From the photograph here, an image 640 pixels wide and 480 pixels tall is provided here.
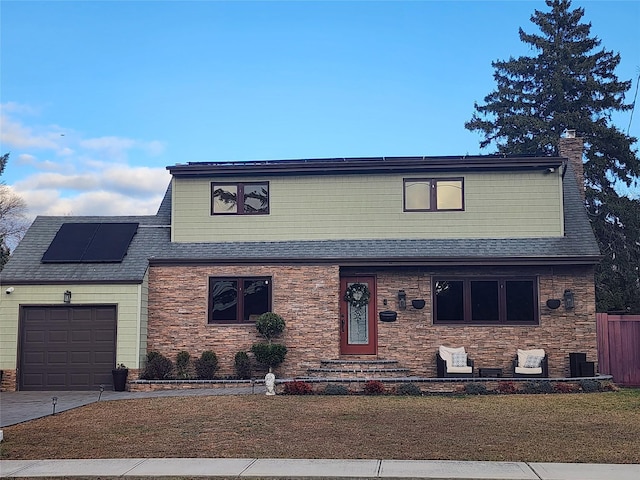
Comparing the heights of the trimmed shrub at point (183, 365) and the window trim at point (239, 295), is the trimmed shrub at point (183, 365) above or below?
below

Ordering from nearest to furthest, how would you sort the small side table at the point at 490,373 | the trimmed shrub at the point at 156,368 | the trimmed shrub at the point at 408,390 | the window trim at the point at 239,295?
1. the trimmed shrub at the point at 408,390
2. the small side table at the point at 490,373
3. the trimmed shrub at the point at 156,368
4. the window trim at the point at 239,295

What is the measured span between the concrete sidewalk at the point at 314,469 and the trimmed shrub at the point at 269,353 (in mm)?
8337

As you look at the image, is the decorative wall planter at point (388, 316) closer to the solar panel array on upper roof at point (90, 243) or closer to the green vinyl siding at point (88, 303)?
the green vinyl siding at point (88, 303)

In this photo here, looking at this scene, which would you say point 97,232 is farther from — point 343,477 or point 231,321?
point 343,477

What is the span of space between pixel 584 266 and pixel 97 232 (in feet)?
43.7

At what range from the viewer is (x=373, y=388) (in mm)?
15820

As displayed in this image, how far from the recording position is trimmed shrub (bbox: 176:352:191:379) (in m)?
18.1

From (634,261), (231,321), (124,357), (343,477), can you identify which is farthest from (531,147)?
(343,477)

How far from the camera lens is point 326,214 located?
19.4 metres

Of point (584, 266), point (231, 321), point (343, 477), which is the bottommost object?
point (343, 477)

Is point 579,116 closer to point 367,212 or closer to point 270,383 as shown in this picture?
point 367,212

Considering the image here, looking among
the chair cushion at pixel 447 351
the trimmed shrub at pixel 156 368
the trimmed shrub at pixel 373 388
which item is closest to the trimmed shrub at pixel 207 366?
the trimmed shrub at pixel 156 368

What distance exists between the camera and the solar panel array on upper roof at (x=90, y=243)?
61.8 feet

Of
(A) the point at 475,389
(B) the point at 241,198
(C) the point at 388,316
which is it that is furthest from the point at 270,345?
(A) the point at 475,389
